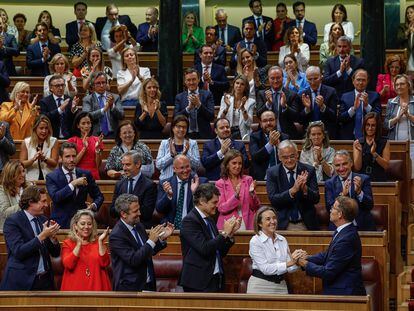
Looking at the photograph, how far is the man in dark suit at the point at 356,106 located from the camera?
37.6ft

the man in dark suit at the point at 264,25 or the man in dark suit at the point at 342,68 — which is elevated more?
the man in dark suit at the point at 264,25

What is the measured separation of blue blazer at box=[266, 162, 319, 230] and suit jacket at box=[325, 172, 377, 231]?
0.35 ft

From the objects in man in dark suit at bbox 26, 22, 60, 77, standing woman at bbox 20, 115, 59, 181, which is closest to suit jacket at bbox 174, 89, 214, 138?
standing woman at bbox 20, 115, 59, 181

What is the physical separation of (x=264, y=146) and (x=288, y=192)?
102 cm

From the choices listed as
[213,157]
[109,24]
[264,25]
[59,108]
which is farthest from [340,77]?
[109,24]

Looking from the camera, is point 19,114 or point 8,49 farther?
point 8,49

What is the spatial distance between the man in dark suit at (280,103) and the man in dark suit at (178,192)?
5.47 ft

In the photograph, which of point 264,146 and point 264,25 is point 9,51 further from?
point 264,146

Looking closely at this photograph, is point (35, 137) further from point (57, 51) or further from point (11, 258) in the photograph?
point (57, 51)

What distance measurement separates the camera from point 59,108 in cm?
1179

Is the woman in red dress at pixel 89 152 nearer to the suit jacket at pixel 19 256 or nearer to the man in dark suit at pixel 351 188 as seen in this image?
the suit jacket at pixel 19 256

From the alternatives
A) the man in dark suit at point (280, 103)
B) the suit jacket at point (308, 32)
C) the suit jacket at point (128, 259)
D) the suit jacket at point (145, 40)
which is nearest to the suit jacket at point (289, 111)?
the man in dark suit at point (280, 103)

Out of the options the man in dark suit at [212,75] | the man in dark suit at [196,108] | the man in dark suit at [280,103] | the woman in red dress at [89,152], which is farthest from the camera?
the man in dark suit at [212,75]

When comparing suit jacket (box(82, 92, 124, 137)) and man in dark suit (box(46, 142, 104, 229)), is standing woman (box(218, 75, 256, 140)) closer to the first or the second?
suit jacket (box(82, 92, 124, 137))
